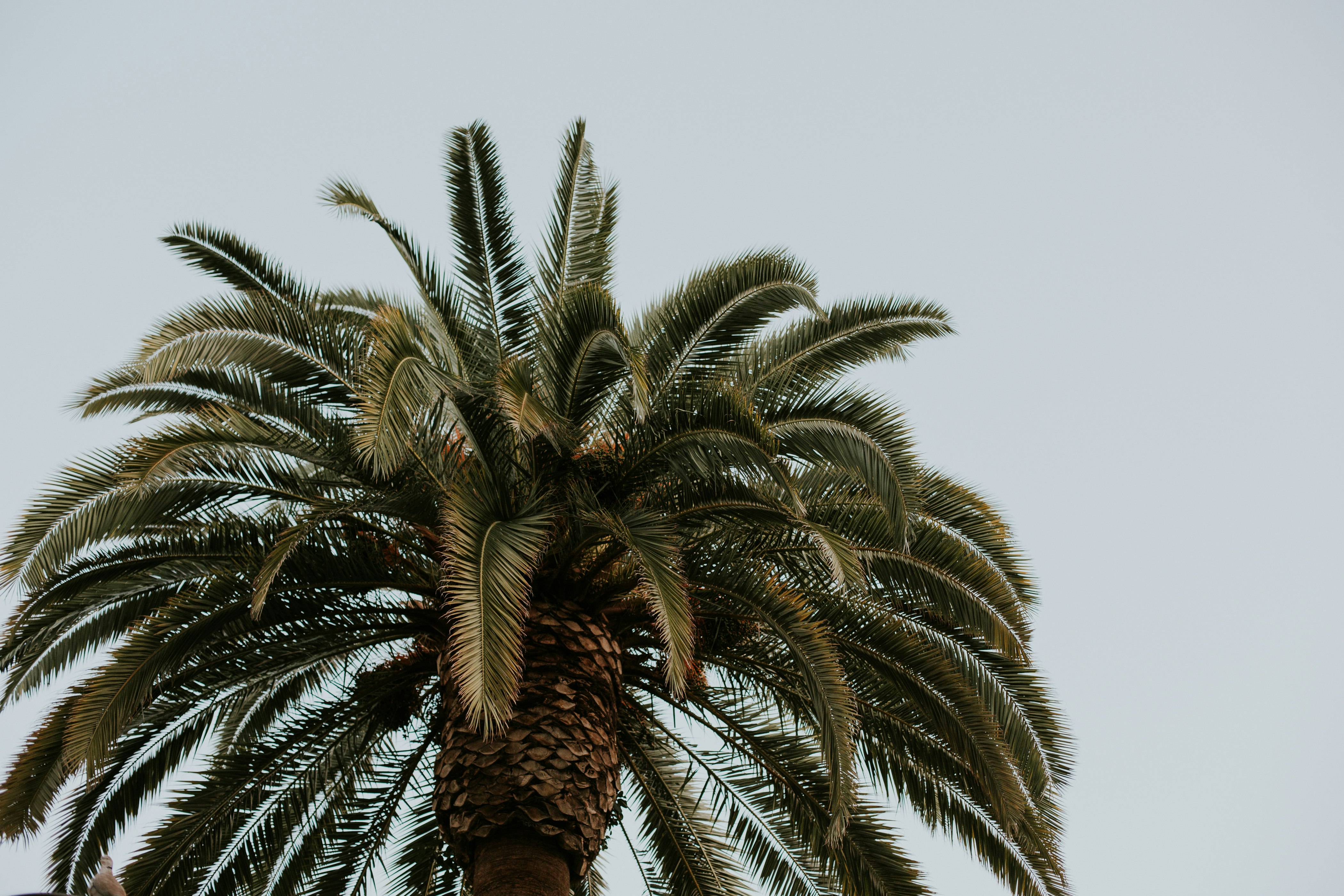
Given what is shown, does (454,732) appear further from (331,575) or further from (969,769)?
(969,769)

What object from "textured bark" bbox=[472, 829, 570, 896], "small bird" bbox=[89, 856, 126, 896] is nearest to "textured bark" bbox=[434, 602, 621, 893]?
"textured bark" bbox=[472, 829, 570, 896]

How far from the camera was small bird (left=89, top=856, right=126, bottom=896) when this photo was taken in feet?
25.3

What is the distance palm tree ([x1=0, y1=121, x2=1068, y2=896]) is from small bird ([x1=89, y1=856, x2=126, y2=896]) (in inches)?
30.3

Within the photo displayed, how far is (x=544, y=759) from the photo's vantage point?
27.0 ft

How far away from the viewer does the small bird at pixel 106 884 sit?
25.3 feet

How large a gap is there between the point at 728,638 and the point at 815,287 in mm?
2819

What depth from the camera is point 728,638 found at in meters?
9.61

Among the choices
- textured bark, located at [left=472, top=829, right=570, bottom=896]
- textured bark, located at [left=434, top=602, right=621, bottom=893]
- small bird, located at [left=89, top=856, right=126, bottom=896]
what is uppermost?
textured bark, located at [left=434, top=602, right=621, bottom=893]

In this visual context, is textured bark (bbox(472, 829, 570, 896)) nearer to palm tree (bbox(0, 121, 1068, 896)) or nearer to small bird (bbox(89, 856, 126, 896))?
palm tree (bbox(0, 121, 1068, 896))

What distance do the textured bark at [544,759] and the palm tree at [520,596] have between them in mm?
23

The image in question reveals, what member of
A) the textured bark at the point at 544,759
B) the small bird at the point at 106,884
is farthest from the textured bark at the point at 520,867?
the small bird at the point at 106,884

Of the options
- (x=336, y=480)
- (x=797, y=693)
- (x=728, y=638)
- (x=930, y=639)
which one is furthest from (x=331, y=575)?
(x=930, y=639)

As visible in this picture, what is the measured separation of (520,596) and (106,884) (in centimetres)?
326

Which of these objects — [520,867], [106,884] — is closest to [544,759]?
[520,867]
